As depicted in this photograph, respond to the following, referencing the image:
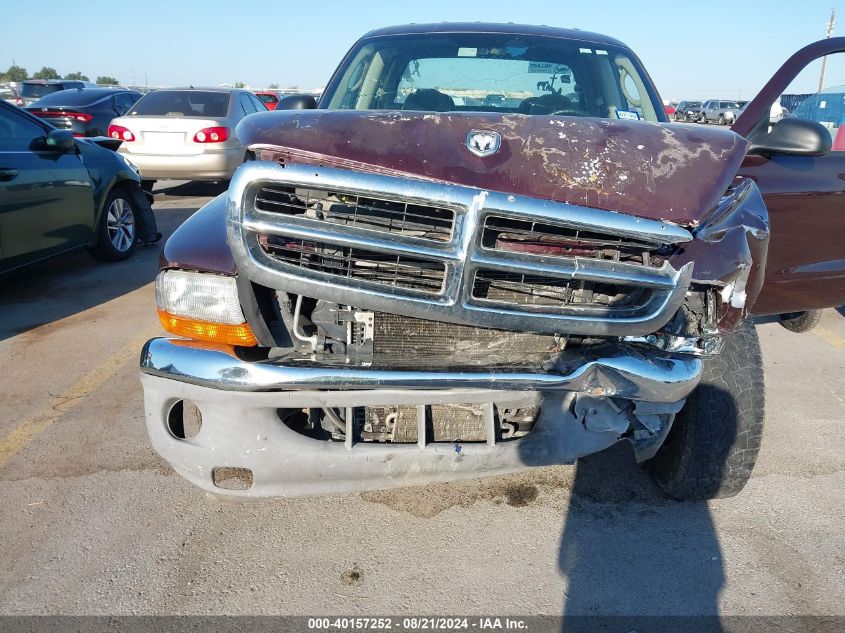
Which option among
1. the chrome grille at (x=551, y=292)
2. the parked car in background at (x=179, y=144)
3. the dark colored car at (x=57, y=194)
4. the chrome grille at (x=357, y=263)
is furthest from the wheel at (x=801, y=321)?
the parked car in background at (x=179, y=144)

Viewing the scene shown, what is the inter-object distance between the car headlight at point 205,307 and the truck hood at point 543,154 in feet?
1.56

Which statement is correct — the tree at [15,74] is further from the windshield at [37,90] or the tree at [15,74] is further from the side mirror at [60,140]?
the side mirror at [60,140]

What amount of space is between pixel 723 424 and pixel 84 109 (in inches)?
453

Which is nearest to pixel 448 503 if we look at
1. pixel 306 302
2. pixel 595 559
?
pixel 595 559

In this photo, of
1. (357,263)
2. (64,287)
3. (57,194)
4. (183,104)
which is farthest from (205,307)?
(183,104)

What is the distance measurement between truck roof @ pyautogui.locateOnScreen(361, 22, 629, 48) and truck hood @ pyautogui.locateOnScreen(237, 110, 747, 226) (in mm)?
1756

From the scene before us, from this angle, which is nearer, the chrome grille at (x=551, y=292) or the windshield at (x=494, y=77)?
the chrome grille at (x=551, y=292)

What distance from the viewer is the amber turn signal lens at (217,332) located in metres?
2.20

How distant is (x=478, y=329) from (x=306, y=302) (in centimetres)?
60

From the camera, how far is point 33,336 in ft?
15.0

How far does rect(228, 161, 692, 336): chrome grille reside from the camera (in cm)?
195

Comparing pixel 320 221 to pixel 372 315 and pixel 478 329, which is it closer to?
pixel 372 315

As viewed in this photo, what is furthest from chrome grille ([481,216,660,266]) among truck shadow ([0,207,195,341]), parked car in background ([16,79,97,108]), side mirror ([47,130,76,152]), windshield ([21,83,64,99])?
windshield ([21,83,64,99])

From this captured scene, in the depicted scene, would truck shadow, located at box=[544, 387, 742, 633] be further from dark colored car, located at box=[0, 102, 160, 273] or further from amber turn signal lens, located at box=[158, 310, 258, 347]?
dark colored car, located at box=[0, 102, 160, 273]
